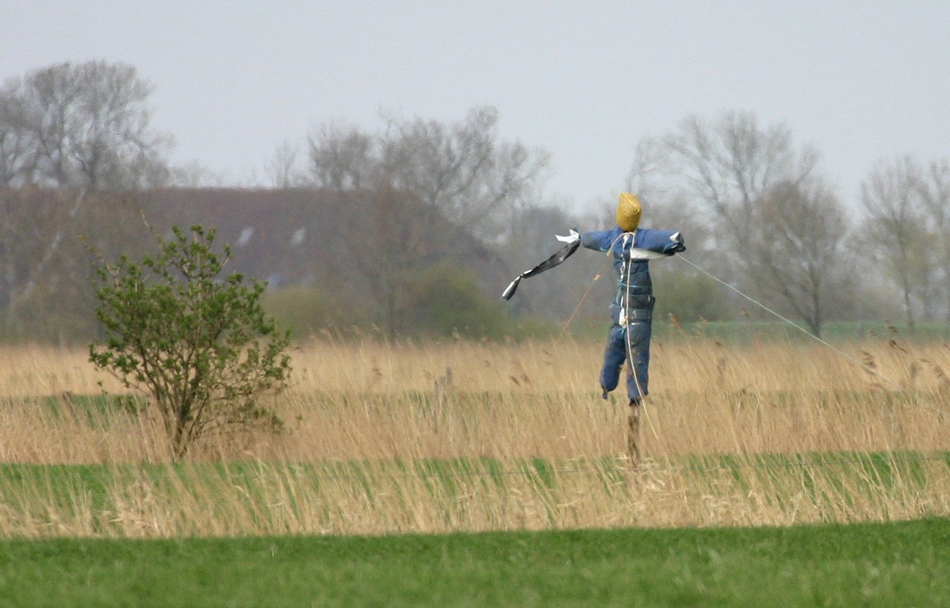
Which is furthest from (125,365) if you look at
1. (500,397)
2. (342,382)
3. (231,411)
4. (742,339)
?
(742,339)

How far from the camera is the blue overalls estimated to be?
8.72 m

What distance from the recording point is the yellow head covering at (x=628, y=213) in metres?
8.90

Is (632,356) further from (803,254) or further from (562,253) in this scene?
(803,254)

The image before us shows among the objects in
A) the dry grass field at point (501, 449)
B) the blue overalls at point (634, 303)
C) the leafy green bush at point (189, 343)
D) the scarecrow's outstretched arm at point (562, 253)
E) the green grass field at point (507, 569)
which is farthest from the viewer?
the leafy green bush at point (189, 343)

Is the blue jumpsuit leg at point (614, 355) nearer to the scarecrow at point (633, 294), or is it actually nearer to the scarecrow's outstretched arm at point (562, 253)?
the scarecrow at point (633, 294)

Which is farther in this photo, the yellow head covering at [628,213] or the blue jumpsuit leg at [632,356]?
the yellow head covering at [628,213]

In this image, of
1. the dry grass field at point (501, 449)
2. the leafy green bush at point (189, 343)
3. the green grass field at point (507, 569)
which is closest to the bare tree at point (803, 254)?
the dry grass field at point (501, 449)

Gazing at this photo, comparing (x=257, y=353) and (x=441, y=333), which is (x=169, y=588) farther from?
(x=441, y=333)

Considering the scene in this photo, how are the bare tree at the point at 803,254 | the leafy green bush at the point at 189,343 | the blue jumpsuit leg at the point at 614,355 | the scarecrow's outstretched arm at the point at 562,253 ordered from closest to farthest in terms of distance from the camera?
the blue jumpsuit leg at the point at 614,355 → the scarecrow's outstretched arm at the point at 562,253 → the leafy green bush at the point at 189,343 → the bare tree at the point at 803,254

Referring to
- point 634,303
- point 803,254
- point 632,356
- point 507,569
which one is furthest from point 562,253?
point 803,254

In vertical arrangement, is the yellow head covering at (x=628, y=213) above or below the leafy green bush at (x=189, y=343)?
above

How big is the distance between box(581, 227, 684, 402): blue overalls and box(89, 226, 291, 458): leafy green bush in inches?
168

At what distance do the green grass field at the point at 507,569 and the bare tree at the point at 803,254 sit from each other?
775 inches

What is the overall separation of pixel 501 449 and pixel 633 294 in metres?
3.08
